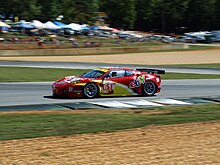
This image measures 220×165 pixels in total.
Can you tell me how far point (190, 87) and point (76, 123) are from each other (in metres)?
11.6

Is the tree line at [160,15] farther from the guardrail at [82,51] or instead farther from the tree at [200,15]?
the guardrail at [82,51]

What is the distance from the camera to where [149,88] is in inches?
776

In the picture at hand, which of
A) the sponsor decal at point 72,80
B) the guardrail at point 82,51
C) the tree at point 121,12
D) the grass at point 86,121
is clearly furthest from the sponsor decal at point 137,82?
the tree at point 121,12

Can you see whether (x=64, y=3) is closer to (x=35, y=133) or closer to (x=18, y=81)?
(x=18, y=81)

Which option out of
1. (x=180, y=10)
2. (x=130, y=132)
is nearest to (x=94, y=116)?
(x=130, y=132)

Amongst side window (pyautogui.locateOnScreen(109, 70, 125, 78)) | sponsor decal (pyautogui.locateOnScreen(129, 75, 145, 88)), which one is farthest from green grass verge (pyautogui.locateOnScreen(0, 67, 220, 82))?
sponsor decal (pyautogui.locateOnScreen(129, 75, 145, 88))

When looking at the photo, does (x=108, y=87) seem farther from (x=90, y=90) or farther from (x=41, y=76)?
(x=41, y=76)

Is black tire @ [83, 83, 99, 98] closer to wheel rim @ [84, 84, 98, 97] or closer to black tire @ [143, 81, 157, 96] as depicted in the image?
wheel rim @ [84, 84, 98, 97]

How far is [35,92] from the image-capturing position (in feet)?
65.7

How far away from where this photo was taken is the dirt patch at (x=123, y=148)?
27.6ft

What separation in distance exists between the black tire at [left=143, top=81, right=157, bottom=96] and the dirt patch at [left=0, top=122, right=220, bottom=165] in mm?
8333

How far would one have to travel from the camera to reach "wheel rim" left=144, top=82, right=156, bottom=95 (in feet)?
64.4

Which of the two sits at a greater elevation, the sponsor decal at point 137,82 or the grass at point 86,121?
the sponsor decal at point 137,82

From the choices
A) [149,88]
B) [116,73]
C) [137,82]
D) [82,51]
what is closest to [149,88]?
[149,88]
